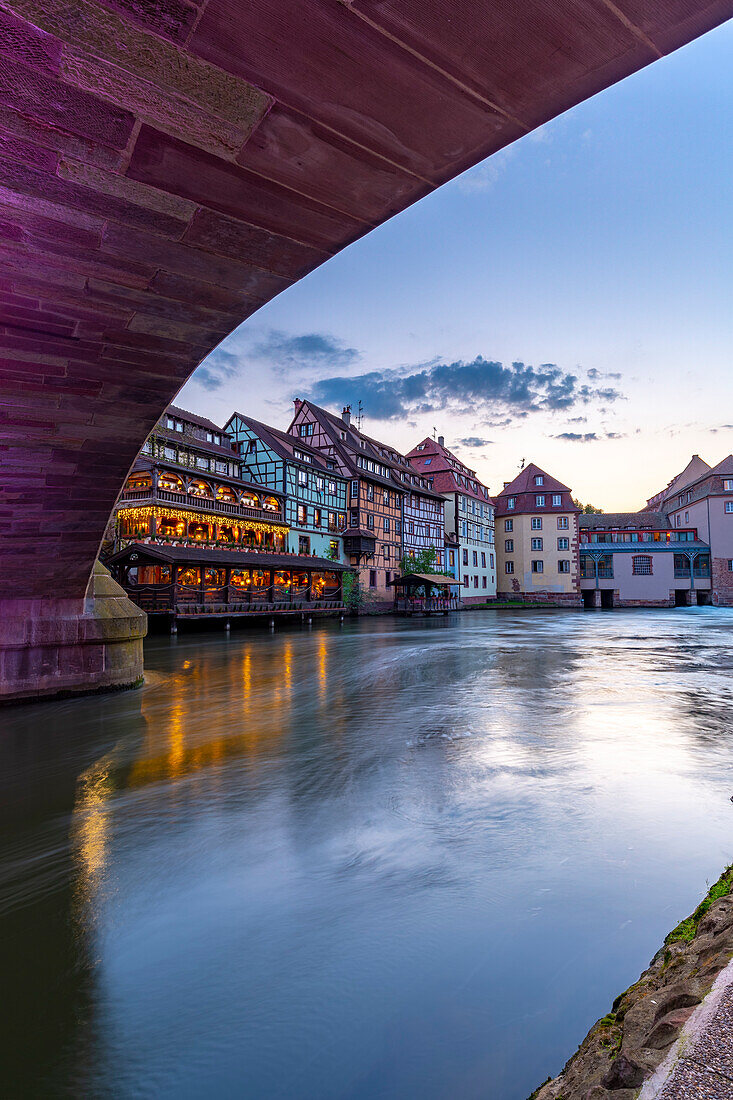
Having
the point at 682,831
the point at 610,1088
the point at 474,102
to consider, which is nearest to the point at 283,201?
the point at 474,102

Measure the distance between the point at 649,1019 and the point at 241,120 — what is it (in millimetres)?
4089

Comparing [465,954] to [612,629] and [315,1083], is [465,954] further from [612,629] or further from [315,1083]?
[612,629]

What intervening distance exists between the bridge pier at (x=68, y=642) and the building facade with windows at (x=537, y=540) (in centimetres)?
4834

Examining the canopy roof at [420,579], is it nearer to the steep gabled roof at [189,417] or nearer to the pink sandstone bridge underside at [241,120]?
the steep gabled roof at [189,417]

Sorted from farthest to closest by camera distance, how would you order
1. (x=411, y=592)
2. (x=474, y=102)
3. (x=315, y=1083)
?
1. (x=411, y=592)
2. (x=315, y=1083)
3. (x=474, y=102)

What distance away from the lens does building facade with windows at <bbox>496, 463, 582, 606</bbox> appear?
52656 millimetres

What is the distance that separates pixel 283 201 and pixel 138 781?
22.0 ft

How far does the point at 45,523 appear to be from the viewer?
846 cm

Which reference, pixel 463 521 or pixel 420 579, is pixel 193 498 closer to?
pixel 420 579

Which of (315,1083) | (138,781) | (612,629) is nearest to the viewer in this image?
(315,1083)

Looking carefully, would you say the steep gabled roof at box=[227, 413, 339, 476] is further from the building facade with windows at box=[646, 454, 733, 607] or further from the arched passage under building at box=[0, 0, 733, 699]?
the building facade with windows at box=[646, 454, 733, 607]

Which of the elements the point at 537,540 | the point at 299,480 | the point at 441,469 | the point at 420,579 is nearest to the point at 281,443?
the point at 299,480

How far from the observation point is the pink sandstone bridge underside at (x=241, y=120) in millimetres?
1661

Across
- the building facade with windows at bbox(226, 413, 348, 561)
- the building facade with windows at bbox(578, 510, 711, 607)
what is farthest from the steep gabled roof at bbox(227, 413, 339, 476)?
the building facade with windows at bbox(578, 510, 711, 607)
